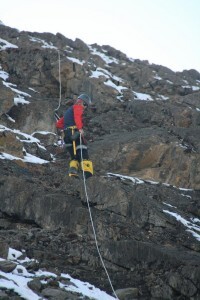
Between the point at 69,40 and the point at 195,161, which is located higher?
the point at 69,40

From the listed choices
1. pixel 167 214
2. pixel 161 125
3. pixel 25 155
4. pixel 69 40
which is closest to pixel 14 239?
pixel 167 214

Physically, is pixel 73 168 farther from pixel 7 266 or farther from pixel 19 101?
pixel 19 101

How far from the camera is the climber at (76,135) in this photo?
11.9 meters

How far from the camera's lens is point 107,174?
576 inches

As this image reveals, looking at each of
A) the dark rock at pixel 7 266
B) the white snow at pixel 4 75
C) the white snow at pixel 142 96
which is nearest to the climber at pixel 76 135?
the dark rock at pixel 7 266

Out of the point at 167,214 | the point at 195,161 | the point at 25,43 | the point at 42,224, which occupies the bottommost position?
the point at 42,224

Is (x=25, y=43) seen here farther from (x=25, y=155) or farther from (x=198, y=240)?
(x=198, y=240)

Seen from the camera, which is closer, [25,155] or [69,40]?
[25,155]

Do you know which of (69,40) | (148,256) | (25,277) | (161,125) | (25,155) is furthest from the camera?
(69,40)

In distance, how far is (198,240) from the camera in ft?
34.4

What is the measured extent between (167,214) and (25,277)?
535cm

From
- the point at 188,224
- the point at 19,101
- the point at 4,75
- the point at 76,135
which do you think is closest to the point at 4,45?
the point at 4,75

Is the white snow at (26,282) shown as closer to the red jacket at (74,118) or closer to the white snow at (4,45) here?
the red jacket at (74,118)

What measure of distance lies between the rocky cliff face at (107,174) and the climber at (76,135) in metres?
0.48
